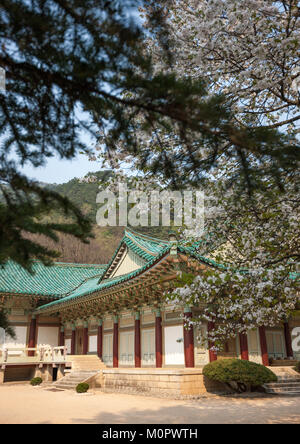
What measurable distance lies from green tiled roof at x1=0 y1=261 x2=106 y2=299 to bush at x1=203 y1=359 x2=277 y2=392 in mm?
12019

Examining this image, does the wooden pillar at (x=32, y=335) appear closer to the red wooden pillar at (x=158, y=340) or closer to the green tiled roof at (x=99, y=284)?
the green tiled roof at (x=99, y=284)

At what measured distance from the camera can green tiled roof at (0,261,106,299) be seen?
2214cm

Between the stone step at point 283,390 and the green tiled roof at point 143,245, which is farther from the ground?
the green tiled roof at point 143,245

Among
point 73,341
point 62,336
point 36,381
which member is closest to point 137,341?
point 36,381

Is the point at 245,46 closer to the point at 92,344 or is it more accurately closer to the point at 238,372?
the point at 238,372

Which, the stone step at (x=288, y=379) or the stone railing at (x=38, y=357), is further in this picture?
the stone railing at (x=38, y=357)

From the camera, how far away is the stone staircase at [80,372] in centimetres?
1527

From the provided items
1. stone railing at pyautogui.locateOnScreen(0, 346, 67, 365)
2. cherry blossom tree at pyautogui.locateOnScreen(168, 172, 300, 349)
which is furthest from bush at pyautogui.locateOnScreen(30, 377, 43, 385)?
cherry blossom tree at pyautogui.locateOnScreen(168, 172, 300, 349)

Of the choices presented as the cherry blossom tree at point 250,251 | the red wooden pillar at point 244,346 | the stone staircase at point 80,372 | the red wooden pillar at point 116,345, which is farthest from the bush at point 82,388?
the cherry blossom tree at point 250,251

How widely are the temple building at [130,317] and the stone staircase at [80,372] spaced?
2.30ft

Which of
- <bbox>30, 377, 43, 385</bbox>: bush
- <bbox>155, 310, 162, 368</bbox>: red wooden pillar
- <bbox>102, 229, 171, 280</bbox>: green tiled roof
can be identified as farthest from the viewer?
<bbox>30, 377, 43, 385</bbox>: bush

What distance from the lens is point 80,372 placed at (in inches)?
645

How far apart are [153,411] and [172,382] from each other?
9.19 feet

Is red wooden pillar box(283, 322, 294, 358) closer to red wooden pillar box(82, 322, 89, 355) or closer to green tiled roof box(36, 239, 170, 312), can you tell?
green tiled roof box(36, 239, 170, 312)
